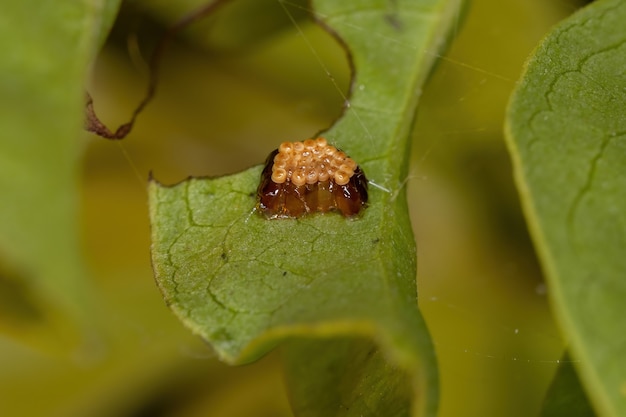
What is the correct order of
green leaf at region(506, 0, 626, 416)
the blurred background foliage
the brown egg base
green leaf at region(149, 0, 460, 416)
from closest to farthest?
green leaf at region(506, 0, 626, 416) < green leaf at region(149, 0, 460, 416) < the brown egg base < the blurred background foliage

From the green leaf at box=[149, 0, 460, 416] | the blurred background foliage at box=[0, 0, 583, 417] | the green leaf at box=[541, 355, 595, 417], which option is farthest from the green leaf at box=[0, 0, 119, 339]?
the green leaf at box=[541, 355, 595, 417]

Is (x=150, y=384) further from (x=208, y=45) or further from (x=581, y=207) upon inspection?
(x=581, y=207)

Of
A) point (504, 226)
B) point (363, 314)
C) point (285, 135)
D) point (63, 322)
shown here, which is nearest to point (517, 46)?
point (504, 226)

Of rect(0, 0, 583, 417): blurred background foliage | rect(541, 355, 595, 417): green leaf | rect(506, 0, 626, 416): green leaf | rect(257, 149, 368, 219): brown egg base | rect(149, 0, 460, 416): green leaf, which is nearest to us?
rect(506, 0, 626, 416): green leaf

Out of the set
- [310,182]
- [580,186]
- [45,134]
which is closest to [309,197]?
Answer: [310,182]

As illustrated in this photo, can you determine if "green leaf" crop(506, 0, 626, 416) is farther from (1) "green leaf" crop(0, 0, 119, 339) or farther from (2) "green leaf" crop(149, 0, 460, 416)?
(1) "green leaf" crop(0, 0, 119, 339)

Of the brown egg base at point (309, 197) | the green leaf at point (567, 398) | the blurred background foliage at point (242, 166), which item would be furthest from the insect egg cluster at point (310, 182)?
the green leaf at point (567, 398)
